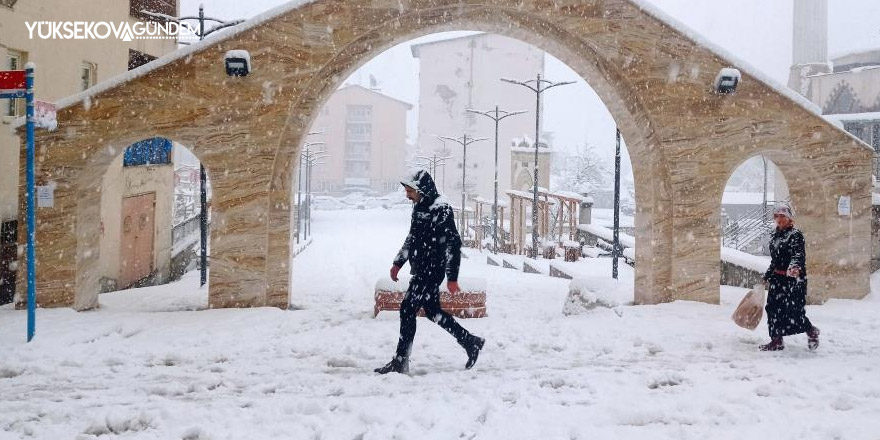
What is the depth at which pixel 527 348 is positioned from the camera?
23.3 feet

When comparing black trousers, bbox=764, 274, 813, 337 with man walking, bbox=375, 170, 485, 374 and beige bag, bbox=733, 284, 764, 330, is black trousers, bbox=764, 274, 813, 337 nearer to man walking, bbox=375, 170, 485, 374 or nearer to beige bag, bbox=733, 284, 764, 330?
beige bag, bbox=733, 284, 764, 330

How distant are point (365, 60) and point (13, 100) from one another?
6892 mm

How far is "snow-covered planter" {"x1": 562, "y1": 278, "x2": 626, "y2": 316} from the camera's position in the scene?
9156 millimetres

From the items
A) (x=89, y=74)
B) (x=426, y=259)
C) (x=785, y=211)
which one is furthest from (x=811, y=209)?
(x=89, y=74)

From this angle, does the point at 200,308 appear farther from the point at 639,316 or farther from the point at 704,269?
the point at 704,269

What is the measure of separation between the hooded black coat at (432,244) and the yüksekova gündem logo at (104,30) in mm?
10181

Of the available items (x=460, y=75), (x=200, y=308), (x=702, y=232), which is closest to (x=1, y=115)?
(x=200, y=308)

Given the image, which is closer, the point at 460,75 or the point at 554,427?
the point at 554,427

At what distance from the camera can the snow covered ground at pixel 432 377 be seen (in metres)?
4.66

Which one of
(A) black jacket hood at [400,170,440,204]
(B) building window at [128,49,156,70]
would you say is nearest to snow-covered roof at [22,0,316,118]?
(A) black jacket hood at [400,170,440,204]

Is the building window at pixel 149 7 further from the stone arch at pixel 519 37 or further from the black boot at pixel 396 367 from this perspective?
the black boot at pixel 396 367

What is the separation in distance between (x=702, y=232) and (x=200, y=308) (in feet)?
26.3

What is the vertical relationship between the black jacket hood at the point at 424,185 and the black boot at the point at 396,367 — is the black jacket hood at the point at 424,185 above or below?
above

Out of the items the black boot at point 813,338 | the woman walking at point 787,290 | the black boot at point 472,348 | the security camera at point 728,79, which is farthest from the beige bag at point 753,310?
the security camera at point 728,79
